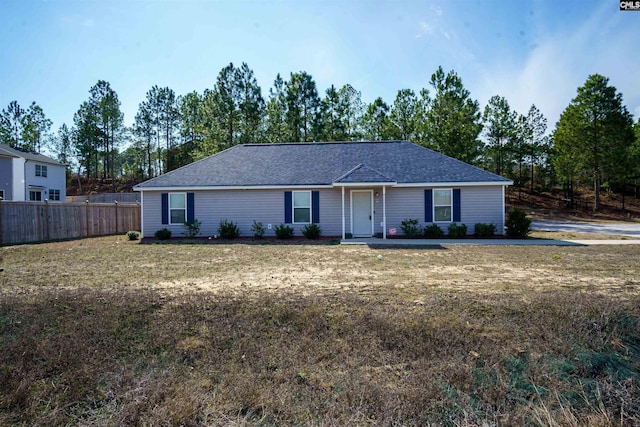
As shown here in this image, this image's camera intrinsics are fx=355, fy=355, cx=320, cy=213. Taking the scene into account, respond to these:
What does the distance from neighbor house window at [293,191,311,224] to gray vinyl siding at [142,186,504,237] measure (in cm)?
31

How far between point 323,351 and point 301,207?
510 inches

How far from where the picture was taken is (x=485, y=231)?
15172 millimetres

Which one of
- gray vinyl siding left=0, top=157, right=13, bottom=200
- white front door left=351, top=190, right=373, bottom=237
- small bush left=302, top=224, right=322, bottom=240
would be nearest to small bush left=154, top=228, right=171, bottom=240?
small bush left=302, top=224, right=322, bottom=240

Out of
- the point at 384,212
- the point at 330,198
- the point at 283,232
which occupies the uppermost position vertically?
the point at 330,198

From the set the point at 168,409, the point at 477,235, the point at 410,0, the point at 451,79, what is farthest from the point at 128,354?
the point at 451,79

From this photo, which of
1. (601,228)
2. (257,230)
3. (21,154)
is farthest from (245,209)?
(21,154)

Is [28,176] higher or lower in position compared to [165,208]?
higher

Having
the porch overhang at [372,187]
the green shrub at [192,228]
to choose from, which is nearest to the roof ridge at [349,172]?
the porch overhang at [372,187]

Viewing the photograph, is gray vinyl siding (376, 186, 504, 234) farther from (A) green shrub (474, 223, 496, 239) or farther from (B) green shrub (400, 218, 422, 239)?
(A) green shrub (474, 223, 496, 239)

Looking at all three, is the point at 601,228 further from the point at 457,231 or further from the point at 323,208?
the point at 323,208

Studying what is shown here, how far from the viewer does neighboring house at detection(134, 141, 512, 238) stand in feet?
51.6

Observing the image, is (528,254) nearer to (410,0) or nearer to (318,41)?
(410,0)

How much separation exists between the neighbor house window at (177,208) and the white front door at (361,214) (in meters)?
7.84

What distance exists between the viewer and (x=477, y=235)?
50.1 ft
